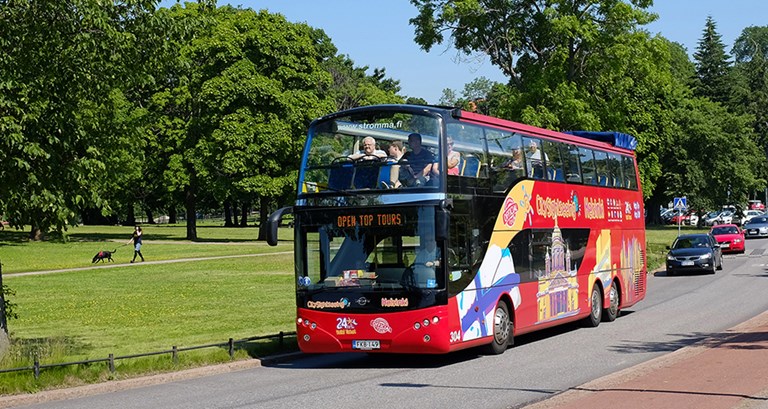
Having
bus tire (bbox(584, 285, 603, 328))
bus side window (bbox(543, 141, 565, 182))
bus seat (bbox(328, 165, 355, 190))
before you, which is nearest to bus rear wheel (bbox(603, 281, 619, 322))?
bus tire (bbox(584, 285, 603, 328))

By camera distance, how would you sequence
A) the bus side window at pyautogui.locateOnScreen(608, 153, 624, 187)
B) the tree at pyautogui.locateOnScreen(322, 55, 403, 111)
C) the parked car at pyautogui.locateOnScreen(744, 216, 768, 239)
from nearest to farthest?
the bus side window at pyautogui.locateOnScreen(608, 153, 624, 187)
the parked car at pyautogui.locateOnScreen(744, 216, 768, 239)
the tree at pyautogui.locateOnScreen(322, 55, 403, 111)

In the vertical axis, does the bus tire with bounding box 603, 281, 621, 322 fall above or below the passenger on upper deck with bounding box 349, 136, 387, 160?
below

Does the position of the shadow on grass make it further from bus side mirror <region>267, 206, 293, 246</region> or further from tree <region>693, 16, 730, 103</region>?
tree <region>693, 16, 730, 103</region>

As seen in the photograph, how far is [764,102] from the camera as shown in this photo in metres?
119

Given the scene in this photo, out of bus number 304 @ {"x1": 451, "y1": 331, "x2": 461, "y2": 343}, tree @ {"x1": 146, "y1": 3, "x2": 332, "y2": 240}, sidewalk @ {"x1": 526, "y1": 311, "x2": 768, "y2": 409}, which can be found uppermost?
tree @ {"x1": 146, "y1": 3, "x2": 332, "y2": 240}

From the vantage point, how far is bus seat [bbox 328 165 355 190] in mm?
16172

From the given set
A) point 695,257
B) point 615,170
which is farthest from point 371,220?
point 695,257

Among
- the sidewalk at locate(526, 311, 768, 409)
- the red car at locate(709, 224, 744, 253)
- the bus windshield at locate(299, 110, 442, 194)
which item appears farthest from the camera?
the red car at locate(709, 224, 744, 253)

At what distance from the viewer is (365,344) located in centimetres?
1562

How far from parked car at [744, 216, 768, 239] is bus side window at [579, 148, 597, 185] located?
5494 centimetres

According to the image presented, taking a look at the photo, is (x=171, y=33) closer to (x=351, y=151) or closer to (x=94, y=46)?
(x=94, y=46)

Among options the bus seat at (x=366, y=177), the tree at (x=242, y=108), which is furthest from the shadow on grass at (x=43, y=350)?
the tree at (x=242, y=108)

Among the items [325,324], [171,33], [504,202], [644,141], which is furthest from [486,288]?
[644,141]

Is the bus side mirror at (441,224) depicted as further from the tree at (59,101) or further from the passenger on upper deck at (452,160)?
the tree at (59,101)
